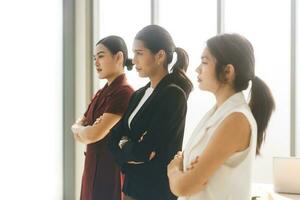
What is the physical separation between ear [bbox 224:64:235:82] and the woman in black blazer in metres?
0.46

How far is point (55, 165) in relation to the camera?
419 centimetres

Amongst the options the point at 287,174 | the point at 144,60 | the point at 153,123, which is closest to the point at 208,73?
the point at 153,123

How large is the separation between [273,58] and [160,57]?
70.2 inches

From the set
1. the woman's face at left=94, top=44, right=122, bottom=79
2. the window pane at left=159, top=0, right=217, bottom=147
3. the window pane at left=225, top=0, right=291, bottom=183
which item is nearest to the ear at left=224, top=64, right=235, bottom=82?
the woman's face at left=94, top=44, right=122, bottom=79

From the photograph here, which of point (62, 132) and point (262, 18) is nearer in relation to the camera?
point (262, 18)

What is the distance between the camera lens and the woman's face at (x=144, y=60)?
2023mm

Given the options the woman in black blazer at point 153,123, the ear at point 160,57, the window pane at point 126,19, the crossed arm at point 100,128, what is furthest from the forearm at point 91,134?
the window pane at point 126,19

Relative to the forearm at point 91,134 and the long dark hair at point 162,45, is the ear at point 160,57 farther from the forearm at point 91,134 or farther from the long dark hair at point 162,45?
the forearm at point 91,134

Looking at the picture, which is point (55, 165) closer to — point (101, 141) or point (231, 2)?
point (101, 141)

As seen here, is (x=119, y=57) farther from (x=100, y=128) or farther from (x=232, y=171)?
(x=232, y=171)

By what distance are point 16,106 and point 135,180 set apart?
1995 mm

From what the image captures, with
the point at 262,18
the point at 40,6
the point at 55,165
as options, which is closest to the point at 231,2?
the point at 262,18

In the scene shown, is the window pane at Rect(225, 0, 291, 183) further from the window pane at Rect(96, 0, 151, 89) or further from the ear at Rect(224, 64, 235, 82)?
the ear at Rect(224, 64, 235, 82)

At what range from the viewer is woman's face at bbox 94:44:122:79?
2412mm
